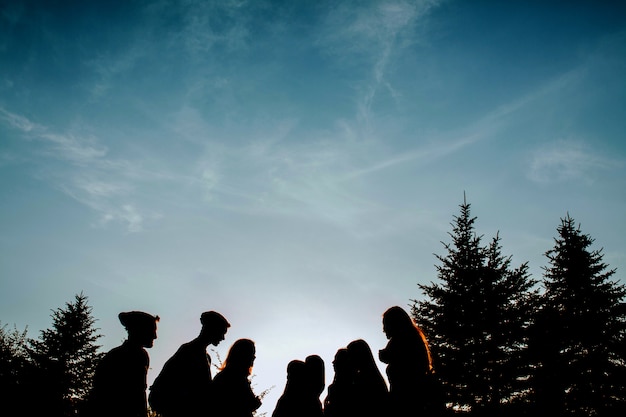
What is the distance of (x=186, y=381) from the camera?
3283 mm

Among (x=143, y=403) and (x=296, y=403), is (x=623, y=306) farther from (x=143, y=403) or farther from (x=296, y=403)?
(x=143, y=403)

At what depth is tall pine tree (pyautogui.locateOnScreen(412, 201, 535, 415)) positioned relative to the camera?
11.9 metres

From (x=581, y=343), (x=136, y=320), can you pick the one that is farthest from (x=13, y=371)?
(x=581, y=343)

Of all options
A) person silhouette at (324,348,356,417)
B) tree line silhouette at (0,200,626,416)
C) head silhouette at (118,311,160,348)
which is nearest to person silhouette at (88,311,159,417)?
head silhouette at (118,311,160,348)

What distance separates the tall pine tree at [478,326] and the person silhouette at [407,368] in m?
10.4

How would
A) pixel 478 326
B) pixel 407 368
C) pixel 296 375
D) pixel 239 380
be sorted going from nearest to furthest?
pixel 407 368
pixel 239 380
pixel 296 375
pixel 478 326

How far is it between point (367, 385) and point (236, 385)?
1.44 m

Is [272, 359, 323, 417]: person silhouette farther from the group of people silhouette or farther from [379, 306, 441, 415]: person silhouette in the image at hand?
[379, 306, 441, 415]: person silhouette

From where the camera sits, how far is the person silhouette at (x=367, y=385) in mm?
3279

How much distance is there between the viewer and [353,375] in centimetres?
366

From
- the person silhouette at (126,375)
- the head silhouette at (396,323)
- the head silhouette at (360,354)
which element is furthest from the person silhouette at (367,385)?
the person silhouette at (126,375)

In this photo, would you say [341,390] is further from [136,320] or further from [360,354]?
[136,320]

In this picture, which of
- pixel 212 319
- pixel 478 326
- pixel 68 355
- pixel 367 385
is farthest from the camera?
pixel 68 355

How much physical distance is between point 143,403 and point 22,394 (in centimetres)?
1429
